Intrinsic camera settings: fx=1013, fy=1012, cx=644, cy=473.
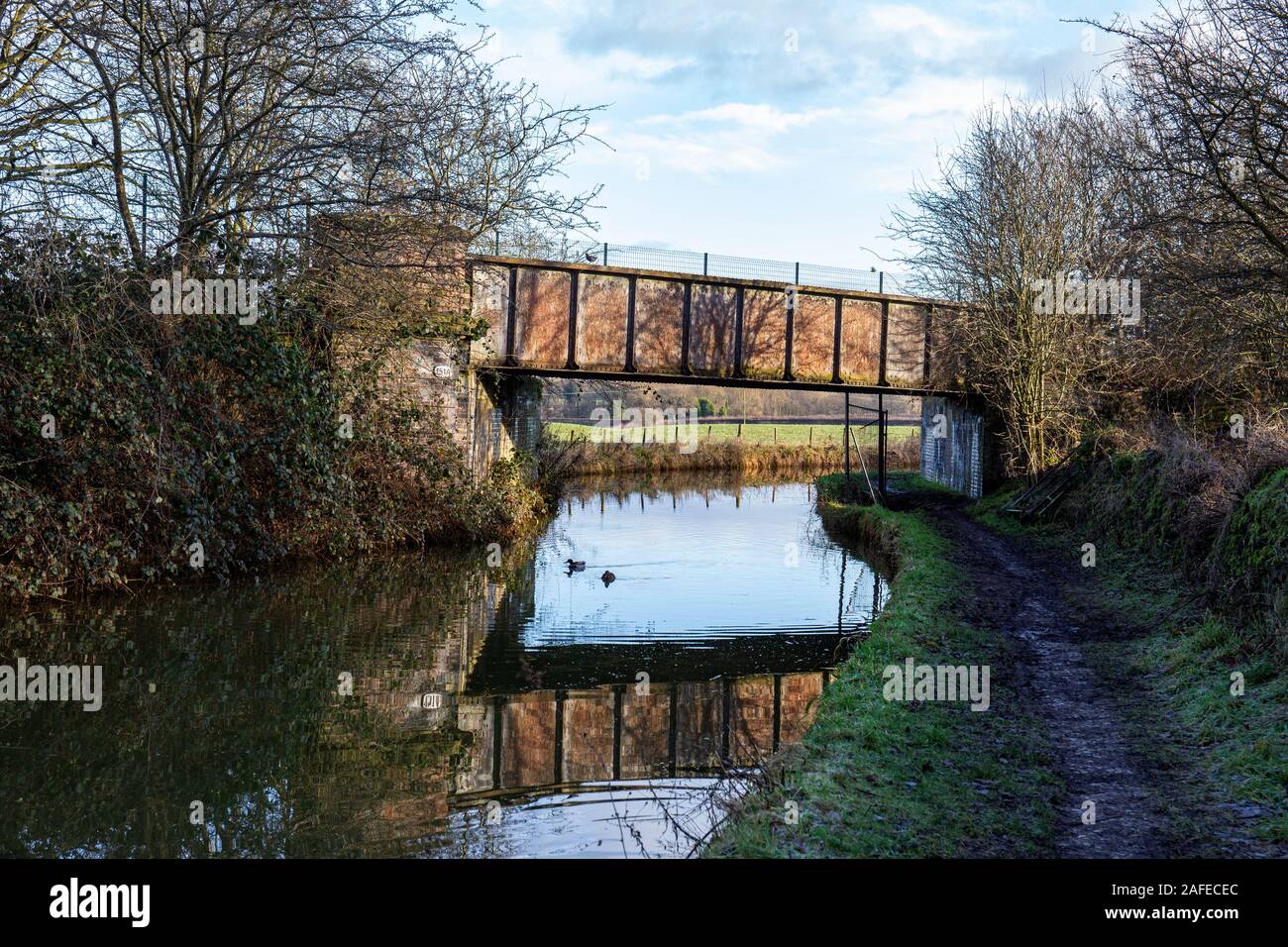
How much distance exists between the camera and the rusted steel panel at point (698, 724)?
8797mm

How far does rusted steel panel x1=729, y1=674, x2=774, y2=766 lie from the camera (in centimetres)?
883

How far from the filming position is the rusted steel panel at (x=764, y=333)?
2605cm

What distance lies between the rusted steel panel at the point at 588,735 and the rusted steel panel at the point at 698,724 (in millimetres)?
643

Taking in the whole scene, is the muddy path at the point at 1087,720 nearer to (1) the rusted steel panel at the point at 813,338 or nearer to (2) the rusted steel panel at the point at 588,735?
(2) the rusted steel panel at the point at 588,735

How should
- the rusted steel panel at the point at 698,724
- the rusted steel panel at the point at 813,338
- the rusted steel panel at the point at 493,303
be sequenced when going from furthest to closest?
the rusted steel panel at the point at 813,338 → the rusted steel panel at the point at 493,303 → the rusted steel panel at the point at 698,724

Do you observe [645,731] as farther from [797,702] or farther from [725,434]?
[725,434]

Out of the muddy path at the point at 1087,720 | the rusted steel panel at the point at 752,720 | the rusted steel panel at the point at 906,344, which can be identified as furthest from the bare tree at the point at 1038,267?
the rusted steel panel at the point at 752,720

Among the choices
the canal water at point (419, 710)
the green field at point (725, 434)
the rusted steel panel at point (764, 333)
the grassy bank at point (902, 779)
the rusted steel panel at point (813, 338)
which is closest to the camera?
the grassy bank at point (902, 779)

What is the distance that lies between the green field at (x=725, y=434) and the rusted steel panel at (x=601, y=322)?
15189 millimetres

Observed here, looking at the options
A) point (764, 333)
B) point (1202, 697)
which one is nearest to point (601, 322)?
point (764, 333)

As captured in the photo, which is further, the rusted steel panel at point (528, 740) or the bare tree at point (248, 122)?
the bare tree at point (248, 122)

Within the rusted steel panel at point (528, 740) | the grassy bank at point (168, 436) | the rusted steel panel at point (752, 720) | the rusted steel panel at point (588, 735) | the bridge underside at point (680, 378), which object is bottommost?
the rusted steel panel at point (528, 740)

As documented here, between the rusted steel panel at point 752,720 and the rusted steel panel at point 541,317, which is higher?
the rusted steel panel at point 541,317
